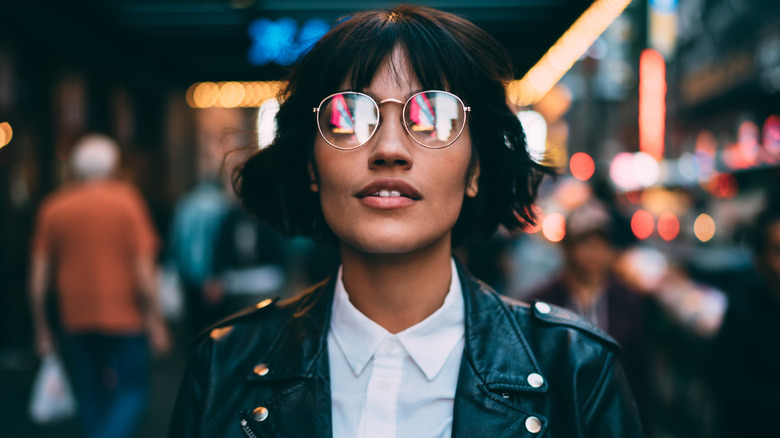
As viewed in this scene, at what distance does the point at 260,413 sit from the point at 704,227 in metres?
7.51

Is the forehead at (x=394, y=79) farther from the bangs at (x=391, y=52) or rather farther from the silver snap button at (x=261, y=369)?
the silver snap button at (x=261, y=369)

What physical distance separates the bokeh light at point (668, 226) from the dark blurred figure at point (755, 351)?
553cm

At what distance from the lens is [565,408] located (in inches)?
64.1

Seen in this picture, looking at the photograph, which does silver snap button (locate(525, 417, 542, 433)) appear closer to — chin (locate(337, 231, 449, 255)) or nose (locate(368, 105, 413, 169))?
chin (locate(337, 231, 449, 255))

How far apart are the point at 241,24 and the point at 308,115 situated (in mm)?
8151

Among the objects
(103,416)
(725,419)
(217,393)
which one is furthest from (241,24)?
(217,393)

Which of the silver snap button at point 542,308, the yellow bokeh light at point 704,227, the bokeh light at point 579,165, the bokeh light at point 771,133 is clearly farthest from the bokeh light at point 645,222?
the bokeh light at point 579,165

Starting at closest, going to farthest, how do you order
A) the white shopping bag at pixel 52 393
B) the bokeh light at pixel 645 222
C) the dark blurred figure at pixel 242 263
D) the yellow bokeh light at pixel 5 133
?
the white shopping bag at pixel 52 393, the dark blurred figure at pixel 242 263, the yellow bokeh light at pixel 5 133, the bokeh light at pixel 645 222

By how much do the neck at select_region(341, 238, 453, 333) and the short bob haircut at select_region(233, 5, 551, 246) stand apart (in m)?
0.30

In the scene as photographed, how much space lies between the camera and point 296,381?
1.73 metres

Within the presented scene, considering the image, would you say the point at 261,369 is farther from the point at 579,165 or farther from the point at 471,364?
the point at 579,165

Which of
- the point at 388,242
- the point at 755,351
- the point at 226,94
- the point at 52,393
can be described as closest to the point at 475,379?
the point at 388,242

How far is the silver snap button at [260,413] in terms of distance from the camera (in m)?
1.69

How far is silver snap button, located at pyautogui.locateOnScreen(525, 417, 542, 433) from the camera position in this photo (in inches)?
63.3
